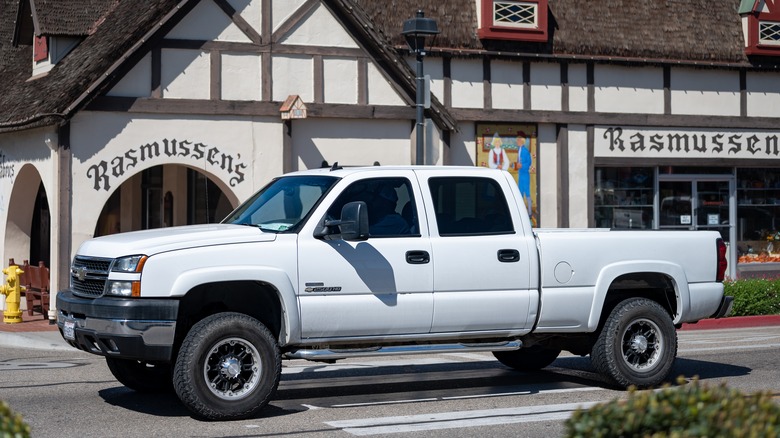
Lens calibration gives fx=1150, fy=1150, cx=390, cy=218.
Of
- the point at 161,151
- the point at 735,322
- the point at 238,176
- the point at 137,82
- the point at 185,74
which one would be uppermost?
the point at 185,74

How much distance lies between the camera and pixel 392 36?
2125 cm

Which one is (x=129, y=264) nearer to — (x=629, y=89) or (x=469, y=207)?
(x=469, y=207)

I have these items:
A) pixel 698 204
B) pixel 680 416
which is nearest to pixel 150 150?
pixel 698 204

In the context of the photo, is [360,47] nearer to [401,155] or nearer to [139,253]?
[401,155]

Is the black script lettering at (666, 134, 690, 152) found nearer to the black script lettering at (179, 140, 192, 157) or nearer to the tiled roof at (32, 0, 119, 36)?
the black script lettering at (179, 140, 192, 157)

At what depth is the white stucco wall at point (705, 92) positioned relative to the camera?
23562 millimetres

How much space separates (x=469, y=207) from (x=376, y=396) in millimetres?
1979

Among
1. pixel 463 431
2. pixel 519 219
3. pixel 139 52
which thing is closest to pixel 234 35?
pixel 139 52

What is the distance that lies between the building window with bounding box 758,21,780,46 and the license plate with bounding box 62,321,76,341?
18.2 metres

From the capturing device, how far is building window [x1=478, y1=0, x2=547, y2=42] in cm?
2167

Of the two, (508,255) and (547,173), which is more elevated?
(547,173)

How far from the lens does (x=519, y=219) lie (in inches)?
415

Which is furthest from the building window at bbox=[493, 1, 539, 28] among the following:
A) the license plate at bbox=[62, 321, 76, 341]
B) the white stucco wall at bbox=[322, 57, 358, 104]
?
the license plate at bbox=[62, 321, 76, 341]

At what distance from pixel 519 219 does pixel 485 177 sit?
513mm
